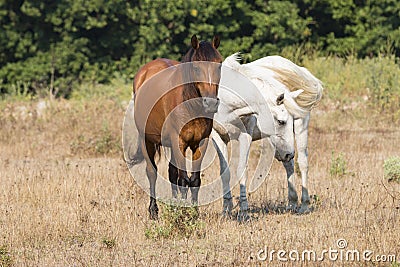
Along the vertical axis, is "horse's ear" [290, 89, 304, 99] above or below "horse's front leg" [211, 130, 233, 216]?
above

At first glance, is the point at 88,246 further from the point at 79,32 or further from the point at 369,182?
the point at 79,32

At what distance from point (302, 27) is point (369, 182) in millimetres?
Result: 13212

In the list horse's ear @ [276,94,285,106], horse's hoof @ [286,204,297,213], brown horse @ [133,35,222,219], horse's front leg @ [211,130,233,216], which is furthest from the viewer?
horse's hoof @ [286,204,297,213]

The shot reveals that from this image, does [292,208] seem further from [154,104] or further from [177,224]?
[154,104]

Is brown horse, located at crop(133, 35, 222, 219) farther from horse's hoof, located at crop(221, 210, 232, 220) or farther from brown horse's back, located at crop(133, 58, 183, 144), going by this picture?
horse's hoof, located at crop(221, 210, 232, 220)

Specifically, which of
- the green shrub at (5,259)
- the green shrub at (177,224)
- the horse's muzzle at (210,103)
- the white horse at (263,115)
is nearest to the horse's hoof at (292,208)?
the white horse at (263,115)

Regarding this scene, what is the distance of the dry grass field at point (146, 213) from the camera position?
21.4 ft

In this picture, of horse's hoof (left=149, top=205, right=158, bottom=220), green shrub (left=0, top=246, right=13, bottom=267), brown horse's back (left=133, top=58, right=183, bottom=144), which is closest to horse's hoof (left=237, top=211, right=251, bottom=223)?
horse's hoof (left=149, top=205, right=158, bottom=220)

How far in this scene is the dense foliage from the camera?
71.8 feet

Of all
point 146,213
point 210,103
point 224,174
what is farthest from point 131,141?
point 210,103

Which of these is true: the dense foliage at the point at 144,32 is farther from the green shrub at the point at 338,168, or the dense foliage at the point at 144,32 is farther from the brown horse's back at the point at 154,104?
the brown horse's back at the point at 154,104

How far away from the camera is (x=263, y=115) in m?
8.30

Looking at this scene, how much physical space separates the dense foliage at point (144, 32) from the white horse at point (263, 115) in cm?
1282

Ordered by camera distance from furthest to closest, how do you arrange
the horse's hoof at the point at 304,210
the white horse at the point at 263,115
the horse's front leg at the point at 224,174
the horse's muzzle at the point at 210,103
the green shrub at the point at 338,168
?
the green shrub at the point at 338,168 < the horse's hoof at the point at 304,210 < the horse's front leg at the point at 224,174 < the white horse at the point at 263,115 < the horse's muzzle at the point at 210,103
